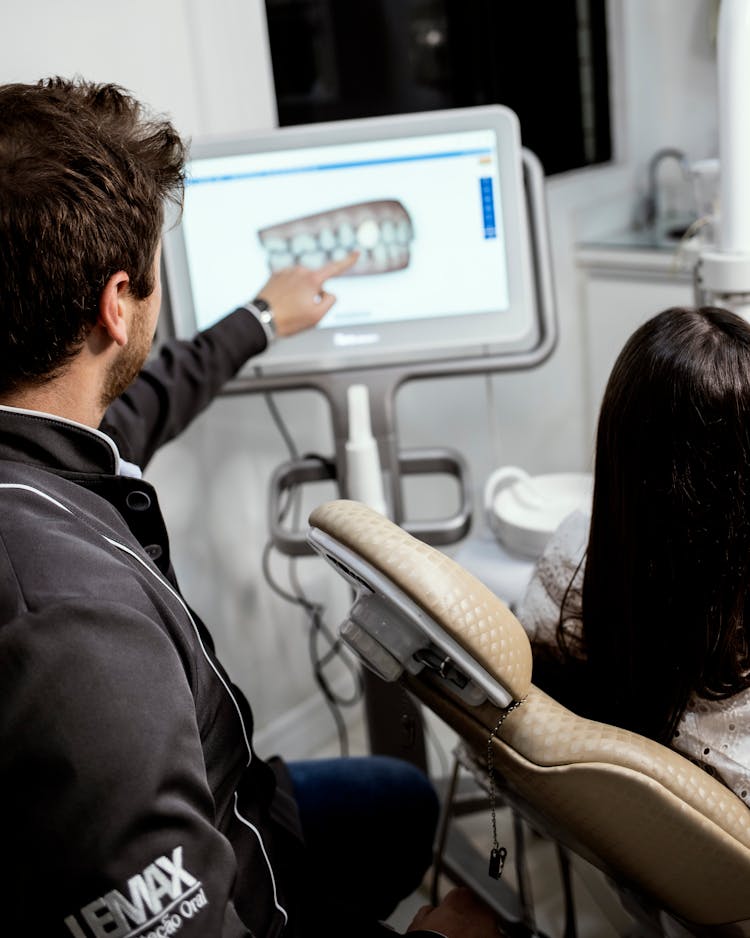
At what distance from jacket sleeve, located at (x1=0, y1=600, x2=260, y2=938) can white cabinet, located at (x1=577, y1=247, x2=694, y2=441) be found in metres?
2.02

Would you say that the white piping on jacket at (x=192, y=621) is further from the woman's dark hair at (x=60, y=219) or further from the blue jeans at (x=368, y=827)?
the blue jeans at (x=368, y=827)

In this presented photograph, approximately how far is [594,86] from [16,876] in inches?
109

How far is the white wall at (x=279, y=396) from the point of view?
178 centimetres

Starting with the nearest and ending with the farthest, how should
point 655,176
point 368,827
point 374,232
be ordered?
point 368,827 < point 374,232 < point 655,176

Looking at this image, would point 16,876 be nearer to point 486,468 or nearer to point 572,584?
point 572,584

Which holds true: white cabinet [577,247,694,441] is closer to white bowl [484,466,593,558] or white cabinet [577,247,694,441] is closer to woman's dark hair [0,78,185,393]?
white bowl [484,466,593,558]

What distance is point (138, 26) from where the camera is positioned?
5.85 ft

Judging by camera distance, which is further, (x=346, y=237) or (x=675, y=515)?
(x=346, y=237)

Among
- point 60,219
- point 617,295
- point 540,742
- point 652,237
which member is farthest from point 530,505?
point 652,237

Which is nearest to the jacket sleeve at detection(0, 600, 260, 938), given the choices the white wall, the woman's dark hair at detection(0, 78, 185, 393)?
the woman's dark hair at detection(0, 78, 185, 393)

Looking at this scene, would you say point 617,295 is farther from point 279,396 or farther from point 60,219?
point 60,219

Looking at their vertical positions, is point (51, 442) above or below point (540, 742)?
above

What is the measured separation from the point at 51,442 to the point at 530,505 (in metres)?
0.86

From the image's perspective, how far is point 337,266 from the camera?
1665 millimetres
